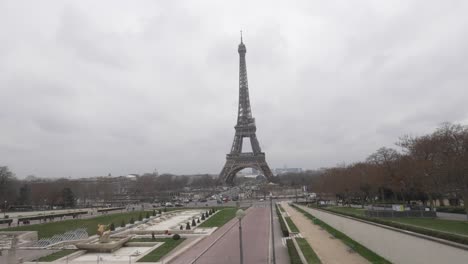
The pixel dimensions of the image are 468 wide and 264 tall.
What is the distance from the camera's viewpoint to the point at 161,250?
931 inches

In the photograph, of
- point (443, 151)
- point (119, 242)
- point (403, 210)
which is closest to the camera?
point (119, 242)

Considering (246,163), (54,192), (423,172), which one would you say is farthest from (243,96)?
(423,172)

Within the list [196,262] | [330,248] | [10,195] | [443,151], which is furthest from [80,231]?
[10,195]

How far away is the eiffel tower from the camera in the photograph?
112 m

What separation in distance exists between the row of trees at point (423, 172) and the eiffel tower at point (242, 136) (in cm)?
4620

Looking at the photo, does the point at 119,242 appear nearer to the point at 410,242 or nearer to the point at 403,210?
the point at 410,242

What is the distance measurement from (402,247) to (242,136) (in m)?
99.1

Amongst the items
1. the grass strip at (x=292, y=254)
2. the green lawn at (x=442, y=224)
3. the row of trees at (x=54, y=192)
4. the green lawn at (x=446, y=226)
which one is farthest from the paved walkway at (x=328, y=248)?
the row of trees at (x=54, y=192)

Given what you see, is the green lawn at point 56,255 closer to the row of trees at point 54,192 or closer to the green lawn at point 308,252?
the green lawn at point 308,252

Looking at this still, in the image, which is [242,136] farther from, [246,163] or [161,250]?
[161,250]

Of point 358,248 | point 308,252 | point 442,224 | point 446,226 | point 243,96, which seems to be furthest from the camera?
point 243,96

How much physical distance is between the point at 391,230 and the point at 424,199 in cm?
4293

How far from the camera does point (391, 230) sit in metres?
18.8

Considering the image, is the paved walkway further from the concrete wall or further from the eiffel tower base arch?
the eiffel tower base arch
